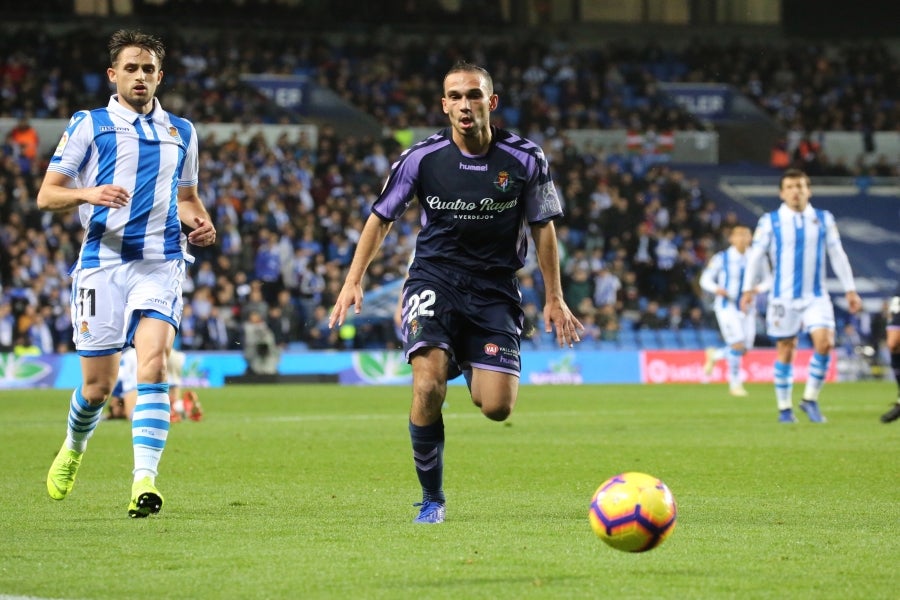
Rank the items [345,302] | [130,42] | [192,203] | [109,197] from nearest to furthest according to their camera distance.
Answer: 1. [345,302]
2. [109,197]
3. [130,42]
4. [192,203]

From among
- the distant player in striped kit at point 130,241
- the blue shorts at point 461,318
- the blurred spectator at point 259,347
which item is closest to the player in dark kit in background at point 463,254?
the blue shorts at point 461,318

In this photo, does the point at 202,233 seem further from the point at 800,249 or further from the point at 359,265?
the point at 800,249

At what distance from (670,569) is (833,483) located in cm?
407

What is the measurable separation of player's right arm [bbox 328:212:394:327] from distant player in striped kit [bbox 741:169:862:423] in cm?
881

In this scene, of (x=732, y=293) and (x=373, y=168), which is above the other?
(x=373, y=168)

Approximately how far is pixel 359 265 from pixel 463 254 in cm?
55

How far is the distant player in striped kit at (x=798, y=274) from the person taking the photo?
15562 millimetres

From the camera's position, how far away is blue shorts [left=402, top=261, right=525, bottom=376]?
7477 millimetres

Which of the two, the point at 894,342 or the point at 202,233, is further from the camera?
the point at 894,342

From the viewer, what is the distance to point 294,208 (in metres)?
31.0

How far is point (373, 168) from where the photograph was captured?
109 ft

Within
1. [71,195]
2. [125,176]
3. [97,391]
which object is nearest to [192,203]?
[125,176]

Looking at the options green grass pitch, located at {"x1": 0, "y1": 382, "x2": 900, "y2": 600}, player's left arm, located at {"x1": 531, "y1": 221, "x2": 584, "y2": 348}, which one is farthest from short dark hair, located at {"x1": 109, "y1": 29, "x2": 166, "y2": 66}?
green grass pitch, located at {"x1": 0, "y1": 382, "x2": 900, "y2": 600}

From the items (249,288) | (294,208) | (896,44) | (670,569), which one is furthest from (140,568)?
(896,44)
